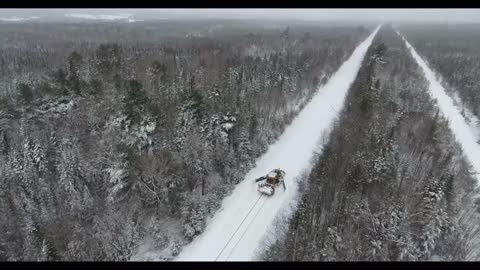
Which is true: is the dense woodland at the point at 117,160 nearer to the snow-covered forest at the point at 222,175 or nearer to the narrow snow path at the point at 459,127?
the snow-covered forest at the point at 222,175

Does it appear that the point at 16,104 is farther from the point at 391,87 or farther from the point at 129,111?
the point at 391,87

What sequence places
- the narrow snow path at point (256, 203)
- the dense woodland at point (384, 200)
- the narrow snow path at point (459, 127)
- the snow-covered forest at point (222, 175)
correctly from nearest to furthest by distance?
the dense woodland at point (384, 200), the narrow snow path at point (256, 203), the snow-covered forest at point (222, 175), the narrow snow path at point (459, 127)

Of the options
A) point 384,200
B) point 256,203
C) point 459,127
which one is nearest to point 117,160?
point 256,203

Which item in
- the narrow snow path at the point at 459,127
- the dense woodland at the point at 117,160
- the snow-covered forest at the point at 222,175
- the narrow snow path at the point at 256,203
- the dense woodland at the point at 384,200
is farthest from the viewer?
the narrow snow path at the point at 459,127

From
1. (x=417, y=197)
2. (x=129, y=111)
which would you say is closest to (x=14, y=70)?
(x=129, y=111)

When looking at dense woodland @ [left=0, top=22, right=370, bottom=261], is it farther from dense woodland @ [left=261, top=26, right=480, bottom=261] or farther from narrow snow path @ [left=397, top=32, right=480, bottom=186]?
narrow snow path @ [left=397, top=32, right=480, bottom=186]

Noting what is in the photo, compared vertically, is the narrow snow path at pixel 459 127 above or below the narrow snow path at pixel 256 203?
above

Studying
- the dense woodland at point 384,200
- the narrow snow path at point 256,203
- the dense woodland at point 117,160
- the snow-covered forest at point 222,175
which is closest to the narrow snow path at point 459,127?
the snow-covered forest at point 222,175
